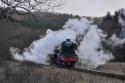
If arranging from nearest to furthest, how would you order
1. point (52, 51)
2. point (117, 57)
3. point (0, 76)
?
point (0, 76), point (52, 51), point (117, 57)

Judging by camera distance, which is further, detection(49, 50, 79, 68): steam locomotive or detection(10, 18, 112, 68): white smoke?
detection(10, 18, 112, 68): white smoke

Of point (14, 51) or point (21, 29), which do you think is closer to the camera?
point (14, 51)

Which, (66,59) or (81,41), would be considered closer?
(66,59)

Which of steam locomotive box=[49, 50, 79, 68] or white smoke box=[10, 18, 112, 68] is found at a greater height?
white smoke box=[10, 18, 112, 68]

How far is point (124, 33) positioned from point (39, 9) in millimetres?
29976

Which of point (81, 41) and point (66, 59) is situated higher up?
point (81, 41)

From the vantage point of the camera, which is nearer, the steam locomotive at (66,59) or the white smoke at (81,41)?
the steam locomotive at (66,59)

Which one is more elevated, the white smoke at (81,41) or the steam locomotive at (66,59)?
the white smoke at (81,41)

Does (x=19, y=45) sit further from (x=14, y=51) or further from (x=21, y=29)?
(x=14, y=51)

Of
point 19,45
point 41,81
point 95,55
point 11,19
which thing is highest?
point 19,45

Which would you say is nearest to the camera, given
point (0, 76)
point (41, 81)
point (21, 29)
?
point (41, 81)

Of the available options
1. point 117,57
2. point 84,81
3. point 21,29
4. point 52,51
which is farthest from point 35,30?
point 84,81

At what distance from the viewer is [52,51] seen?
4119cm

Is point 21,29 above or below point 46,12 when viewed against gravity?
above
